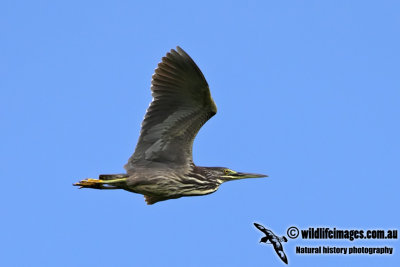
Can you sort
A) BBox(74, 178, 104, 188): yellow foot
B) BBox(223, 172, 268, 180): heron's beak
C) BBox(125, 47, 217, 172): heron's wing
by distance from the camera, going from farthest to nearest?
BBox(223, 172, 268, 180): heron's beak → BBox(74, 178, 104, 188): yellow foot → BBox(125, 47, 217, 172): heron's wing

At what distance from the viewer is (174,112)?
1062cm

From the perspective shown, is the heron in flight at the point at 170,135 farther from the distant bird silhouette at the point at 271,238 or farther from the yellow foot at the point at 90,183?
the distant bird silhouette at the point at 271,238

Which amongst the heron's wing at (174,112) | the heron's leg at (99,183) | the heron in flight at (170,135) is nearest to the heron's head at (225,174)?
the heron in flight at (170,135)

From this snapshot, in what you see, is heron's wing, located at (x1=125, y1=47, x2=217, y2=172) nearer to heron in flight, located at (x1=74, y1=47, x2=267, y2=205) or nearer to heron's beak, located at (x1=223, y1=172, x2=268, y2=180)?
heron in flight, located at (x1=74, y1=47, x2=267, y2=205)

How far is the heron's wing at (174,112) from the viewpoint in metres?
10.4

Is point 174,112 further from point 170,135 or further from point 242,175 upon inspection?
point 242,175

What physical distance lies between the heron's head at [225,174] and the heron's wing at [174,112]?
71 cm


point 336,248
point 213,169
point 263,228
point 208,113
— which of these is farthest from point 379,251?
point 208,113

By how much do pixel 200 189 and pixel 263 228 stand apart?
1.85 metres

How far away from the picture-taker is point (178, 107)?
418 inches

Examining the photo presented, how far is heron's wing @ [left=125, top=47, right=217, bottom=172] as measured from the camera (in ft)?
34.1

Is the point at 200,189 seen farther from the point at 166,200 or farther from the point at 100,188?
the point at 100,188

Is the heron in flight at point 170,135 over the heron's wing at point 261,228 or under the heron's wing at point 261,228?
over

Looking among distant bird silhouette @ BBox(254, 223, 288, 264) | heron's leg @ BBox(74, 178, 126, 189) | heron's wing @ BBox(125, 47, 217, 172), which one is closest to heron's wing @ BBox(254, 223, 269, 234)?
distant bird silhouette @ BBox(254, 223, 288, 264)
